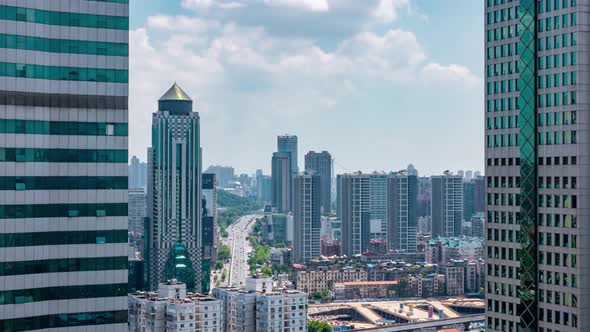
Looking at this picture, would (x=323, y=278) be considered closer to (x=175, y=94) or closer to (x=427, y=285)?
(x=427, y=285)

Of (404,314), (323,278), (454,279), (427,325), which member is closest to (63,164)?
(427,325)

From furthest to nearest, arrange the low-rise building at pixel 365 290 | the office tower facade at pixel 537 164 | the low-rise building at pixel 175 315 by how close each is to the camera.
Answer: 1. the low-rise building at pixel 365 290
2. the low-rise building at pixel 175 315
3. the office tower facade at pixel 537 164

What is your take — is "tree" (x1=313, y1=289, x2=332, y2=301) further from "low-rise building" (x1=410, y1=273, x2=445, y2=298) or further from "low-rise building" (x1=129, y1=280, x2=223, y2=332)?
"low-rise building" (x1=129, y1=280, x2=223, y2=332)

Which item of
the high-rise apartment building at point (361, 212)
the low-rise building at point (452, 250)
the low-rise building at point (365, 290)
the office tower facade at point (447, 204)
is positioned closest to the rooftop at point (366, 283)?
the low-rise building at point (365, 290)

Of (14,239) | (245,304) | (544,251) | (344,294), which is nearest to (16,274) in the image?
(14,239)

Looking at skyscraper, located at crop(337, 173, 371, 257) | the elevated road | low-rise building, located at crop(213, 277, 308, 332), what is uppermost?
skyscraper, located at crop(337, 173, 371, 257)

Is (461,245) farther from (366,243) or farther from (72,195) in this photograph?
(72,195)

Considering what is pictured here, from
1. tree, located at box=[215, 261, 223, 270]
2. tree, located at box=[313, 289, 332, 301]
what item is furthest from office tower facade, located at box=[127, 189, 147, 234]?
tree, located at box=[313, 289, 332, 301]

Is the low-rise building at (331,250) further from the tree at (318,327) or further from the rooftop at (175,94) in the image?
the tree at (318,327)
